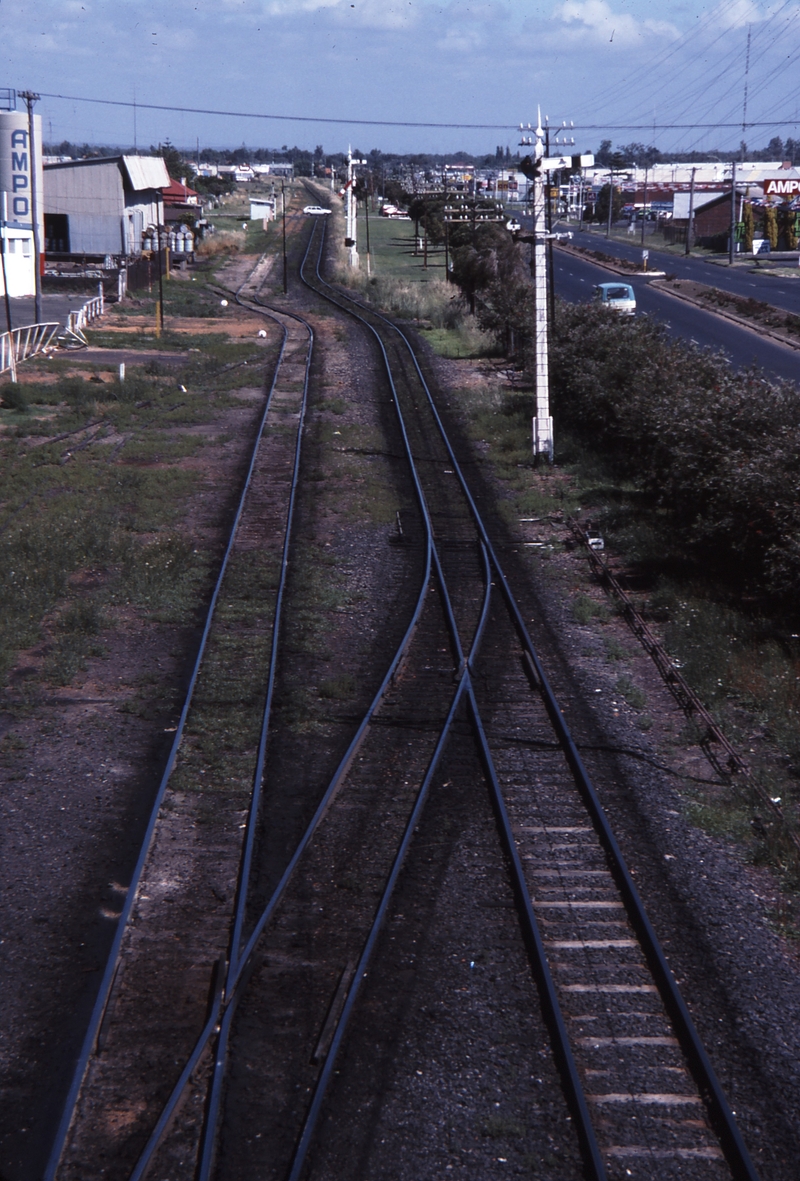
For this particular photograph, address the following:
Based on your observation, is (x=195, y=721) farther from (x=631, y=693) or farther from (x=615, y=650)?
(x=615, y=650)

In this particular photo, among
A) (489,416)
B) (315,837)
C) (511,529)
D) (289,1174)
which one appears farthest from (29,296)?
(289,1174)

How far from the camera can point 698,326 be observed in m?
37.4

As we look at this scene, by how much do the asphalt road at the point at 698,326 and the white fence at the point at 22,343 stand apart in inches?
619

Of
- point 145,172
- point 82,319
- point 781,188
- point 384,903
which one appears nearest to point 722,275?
point 145,172

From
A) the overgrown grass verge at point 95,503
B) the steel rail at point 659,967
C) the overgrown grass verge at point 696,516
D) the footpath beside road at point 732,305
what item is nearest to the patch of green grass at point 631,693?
the overgrown grass verge at point 696,516

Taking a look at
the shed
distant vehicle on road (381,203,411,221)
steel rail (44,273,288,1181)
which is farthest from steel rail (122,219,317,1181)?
distant vehicle on road (381,203,411,221)

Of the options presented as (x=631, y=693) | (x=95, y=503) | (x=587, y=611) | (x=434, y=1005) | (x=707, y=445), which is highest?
(x=707, y=445)

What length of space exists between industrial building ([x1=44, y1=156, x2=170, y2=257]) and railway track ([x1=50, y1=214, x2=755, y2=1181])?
2089 inches

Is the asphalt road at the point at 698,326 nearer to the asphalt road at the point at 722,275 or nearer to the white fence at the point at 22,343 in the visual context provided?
the asphalt road at the point at 722,275

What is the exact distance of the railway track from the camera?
486 cm

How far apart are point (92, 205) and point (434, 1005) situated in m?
58.3

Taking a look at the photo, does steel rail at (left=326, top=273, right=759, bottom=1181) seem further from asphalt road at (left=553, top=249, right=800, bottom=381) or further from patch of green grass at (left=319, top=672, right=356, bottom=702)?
asphalt road at (left=553, top=249, right=800, bottom=381)

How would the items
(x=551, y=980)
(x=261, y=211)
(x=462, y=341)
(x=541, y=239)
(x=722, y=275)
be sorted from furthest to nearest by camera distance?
(x=261, y=211)
(x=722, y=275)
(x=462, y=341)
(x=541, y=239)
(x=551, y=980)

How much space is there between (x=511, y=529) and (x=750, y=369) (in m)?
4.11
